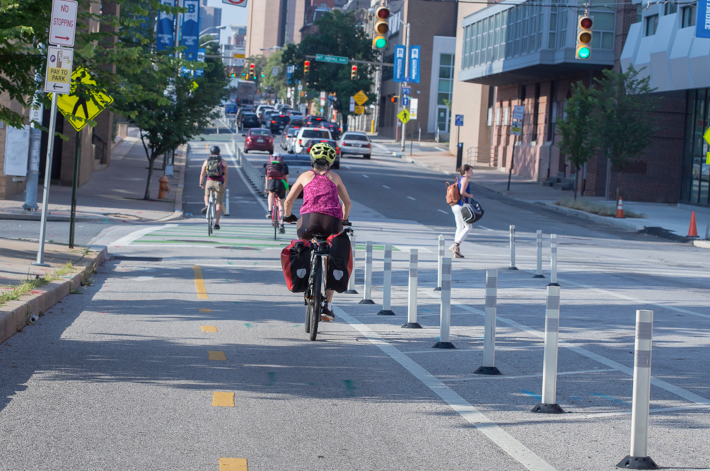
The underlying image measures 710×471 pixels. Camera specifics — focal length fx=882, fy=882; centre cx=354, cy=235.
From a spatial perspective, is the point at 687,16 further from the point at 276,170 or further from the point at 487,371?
the point at 487,371

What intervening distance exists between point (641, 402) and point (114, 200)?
972 inches

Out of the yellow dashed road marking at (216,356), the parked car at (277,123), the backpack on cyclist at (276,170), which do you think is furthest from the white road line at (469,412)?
the parked car at (277,123)

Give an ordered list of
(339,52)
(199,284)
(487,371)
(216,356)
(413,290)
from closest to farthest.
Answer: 1. (487,371)
2. (216,356)
3. (413,290)
4. (199,284)
5. (339,52)

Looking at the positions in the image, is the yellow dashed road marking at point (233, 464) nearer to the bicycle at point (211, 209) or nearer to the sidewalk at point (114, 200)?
the bicycle at point (211, 209)

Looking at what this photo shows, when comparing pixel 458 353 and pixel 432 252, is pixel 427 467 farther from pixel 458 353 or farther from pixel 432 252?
pixel 432 252

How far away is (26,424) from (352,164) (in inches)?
1789

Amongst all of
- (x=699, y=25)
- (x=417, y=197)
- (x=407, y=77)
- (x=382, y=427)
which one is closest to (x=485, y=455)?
(x=382, y=427)

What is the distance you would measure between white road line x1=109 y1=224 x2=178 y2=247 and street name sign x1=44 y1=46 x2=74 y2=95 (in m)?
6.30

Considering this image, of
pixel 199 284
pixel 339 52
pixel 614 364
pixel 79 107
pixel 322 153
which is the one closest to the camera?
pixel 614 364

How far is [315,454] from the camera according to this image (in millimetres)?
5137

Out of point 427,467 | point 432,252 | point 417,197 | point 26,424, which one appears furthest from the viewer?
point 417,197

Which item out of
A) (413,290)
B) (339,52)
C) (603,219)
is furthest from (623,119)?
(339,52)

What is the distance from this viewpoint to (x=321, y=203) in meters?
8.80

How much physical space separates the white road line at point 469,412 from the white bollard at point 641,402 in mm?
480
